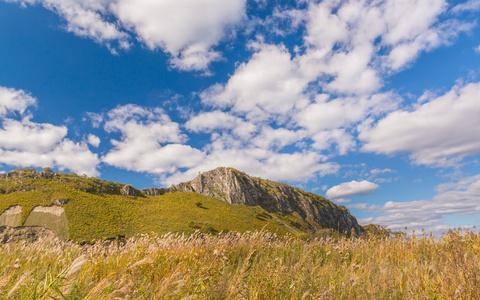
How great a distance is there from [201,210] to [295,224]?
1432 inches

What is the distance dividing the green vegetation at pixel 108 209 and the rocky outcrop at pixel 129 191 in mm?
1524

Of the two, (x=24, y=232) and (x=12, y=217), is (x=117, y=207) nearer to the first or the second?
(x=24, y=232)

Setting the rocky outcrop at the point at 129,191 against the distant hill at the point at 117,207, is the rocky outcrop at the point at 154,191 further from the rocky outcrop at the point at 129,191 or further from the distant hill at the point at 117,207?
the rocky outcrop at the point at 129,191

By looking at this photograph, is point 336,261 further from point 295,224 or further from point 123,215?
point 295,224

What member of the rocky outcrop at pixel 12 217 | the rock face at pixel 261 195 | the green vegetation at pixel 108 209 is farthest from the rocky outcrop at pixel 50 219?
the rock face at pixel 261 195

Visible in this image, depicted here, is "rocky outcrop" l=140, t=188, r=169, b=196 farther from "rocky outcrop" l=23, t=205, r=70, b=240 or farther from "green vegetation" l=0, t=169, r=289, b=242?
"rocky outcrop" l=23, t=205, r=70, b=240

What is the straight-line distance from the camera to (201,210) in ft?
228

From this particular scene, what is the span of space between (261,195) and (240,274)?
108598 mm

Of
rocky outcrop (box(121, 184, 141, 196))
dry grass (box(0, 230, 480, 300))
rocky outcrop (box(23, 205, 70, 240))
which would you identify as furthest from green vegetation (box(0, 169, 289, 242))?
dry grass (box(0, 230, 480, 300))

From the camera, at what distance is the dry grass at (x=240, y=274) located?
2.45 m

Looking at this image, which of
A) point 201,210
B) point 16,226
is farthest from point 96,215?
point 201,210

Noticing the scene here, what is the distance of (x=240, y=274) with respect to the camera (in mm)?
2578

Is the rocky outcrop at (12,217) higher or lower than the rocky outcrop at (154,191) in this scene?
lower

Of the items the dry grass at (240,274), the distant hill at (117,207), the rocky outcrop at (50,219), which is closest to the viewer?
the dry grass at (240,274)
